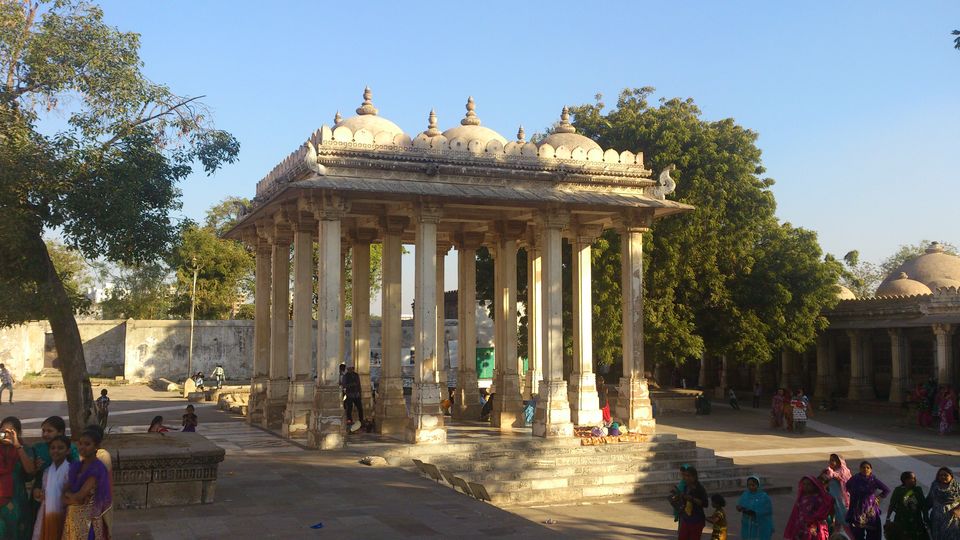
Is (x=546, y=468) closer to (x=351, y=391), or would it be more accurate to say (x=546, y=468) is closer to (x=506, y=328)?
(x=351, y=391)

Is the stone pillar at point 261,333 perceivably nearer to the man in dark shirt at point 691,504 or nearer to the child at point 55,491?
the man in dark shirt at point 691,504

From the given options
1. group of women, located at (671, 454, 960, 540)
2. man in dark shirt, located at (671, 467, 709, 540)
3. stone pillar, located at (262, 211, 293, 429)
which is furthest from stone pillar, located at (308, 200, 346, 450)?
group of women, located at (671, 454, 960, 540)

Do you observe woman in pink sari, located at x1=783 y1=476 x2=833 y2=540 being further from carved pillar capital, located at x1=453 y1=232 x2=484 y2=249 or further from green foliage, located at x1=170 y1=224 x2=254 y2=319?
green foliage, located at x1=170 y1=224 x2=254 y2=319

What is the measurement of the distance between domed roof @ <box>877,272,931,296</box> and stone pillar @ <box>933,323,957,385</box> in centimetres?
808

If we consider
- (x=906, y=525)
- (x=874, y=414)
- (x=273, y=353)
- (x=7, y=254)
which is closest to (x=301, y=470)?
(x=7, y=254)

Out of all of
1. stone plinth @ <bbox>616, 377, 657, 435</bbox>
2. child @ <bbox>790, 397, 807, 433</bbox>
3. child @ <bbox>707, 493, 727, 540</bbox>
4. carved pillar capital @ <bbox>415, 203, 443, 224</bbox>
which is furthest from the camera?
child @ <bbox>790, 397, 807, 433</bbox>

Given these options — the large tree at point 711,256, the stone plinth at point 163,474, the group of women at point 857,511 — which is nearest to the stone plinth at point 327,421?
the stone plinth at point 163,474

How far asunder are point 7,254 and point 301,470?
5.45m

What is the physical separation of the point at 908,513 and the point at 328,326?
10687 millimetres

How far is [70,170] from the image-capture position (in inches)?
429

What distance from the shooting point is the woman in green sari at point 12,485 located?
712cm

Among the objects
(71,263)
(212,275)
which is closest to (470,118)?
(212,275)

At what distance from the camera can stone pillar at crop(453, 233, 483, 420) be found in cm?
2200

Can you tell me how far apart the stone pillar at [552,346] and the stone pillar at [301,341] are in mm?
5093
